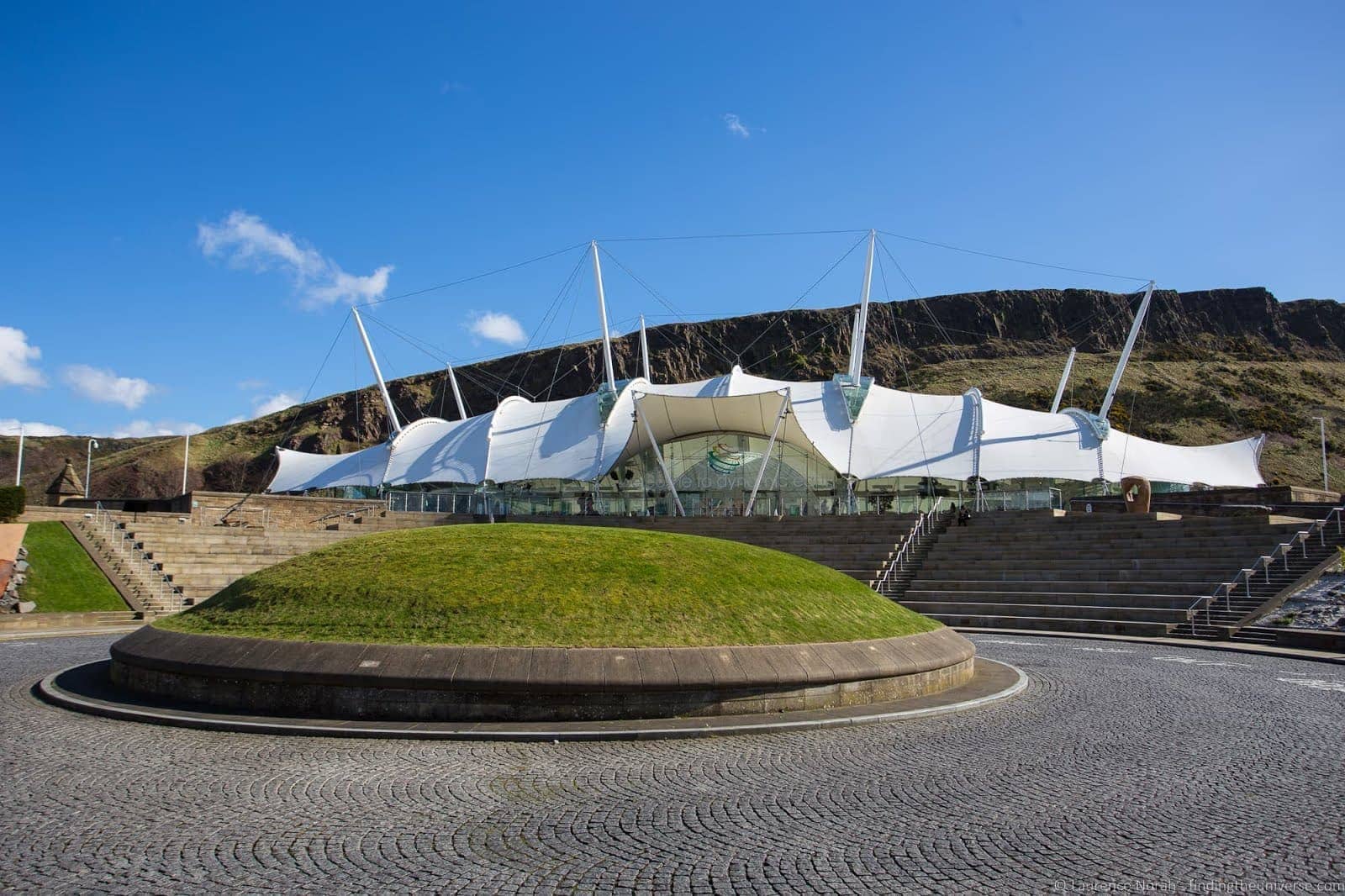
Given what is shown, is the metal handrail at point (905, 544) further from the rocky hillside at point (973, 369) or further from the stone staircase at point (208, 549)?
the rocky hillside at point (973, 369)

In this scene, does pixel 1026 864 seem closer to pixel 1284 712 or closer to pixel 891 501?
pixel 1284 712

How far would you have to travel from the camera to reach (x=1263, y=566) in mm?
20953

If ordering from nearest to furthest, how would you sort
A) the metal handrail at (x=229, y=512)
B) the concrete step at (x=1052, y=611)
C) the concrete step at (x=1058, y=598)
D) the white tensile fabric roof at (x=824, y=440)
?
the concrete step at (x=1052, y=611) → the concrete step at (x=1058, y=598) → the metal handrail at (x=229, y=512) → the white tensile fabric roof at (x=824, y=440)

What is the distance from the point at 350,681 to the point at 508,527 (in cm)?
427

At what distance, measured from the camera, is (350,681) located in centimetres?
906

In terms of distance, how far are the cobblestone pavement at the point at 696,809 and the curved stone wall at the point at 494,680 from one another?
0.76 metres

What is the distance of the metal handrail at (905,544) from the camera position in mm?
25812

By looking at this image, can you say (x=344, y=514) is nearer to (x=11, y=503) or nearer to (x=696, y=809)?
(x=11, y=503)

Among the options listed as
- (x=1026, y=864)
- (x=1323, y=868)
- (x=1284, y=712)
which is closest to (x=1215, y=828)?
(x=1323, y=868)

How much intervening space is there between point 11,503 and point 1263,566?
32.2 metres

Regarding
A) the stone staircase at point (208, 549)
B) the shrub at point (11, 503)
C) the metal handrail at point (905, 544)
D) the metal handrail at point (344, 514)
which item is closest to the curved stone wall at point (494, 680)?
the stone staircase at point (208, 549)

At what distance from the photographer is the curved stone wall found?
8977 millimetres

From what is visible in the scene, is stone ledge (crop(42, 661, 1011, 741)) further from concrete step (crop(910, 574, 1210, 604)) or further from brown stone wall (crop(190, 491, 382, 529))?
brown stone wall (crop(190, 491, 382, 529))

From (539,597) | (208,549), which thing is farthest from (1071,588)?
(208,549)
